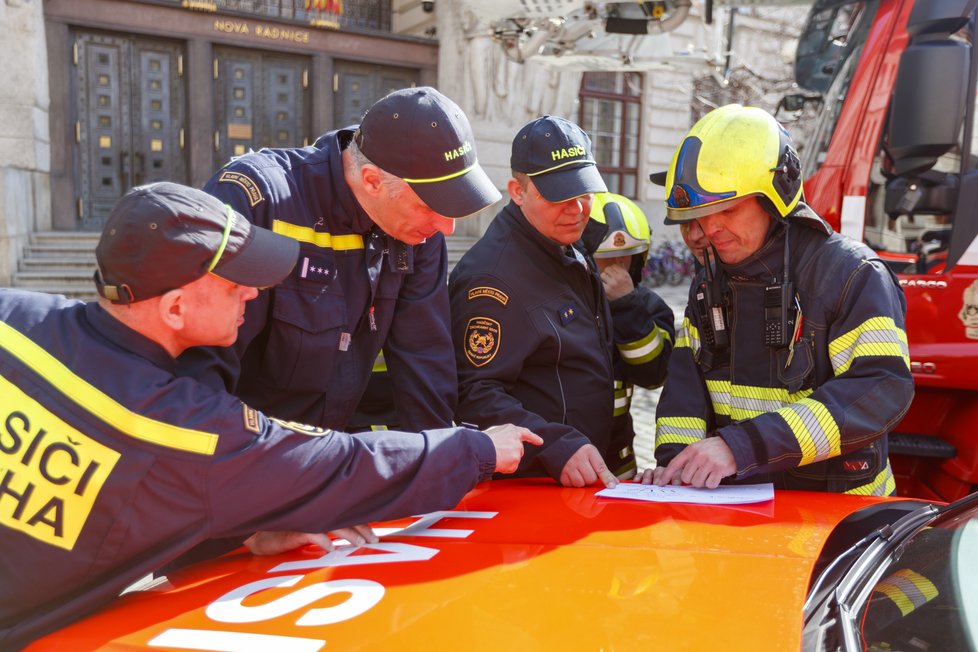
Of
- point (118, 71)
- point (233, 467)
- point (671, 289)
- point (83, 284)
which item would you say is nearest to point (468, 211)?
point (233, 467)

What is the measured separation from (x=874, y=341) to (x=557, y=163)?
106cm

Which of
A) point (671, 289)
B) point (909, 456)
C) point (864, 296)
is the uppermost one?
point (864, 296)

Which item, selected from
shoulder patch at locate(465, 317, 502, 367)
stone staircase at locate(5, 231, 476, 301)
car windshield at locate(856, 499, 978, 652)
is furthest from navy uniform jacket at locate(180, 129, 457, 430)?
stone staircase at locate(5, 231, 476, 301)

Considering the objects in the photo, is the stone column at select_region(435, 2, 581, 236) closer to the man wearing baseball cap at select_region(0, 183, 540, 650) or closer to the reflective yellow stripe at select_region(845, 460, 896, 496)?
the reflective yellow stripe at select_region(845, 460, 896, 496)

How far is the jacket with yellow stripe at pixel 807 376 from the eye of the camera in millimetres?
2055

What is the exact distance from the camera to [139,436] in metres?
1.40

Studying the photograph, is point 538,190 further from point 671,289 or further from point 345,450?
point 671,289

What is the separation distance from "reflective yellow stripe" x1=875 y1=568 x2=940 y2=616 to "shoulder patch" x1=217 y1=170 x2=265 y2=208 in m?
1.60

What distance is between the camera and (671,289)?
1577 cm

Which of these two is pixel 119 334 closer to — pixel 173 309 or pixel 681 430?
pixel 173 309

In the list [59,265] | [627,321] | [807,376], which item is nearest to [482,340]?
[627,321]

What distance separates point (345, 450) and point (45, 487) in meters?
0.52

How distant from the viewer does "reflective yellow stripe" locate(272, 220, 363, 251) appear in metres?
2.14

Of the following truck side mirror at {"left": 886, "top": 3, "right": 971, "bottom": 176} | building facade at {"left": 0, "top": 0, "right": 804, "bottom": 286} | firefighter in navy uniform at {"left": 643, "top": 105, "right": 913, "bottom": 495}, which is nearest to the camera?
firefighter in navy uniform at {"left": 643, "top": 105, "right": 913, "bottom": 495}
